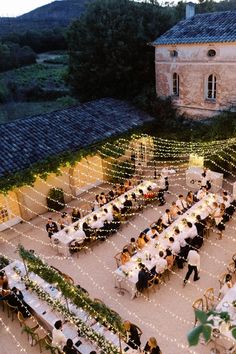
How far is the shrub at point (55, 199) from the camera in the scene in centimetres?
1797

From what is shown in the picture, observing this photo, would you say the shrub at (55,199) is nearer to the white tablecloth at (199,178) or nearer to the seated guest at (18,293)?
the seated guest at (18,293)

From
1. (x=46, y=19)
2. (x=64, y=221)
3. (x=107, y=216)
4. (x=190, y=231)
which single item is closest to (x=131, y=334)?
(x=190, y=231)

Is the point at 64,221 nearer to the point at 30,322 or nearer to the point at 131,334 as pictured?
the point at 30,322

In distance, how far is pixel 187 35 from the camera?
2044 cm

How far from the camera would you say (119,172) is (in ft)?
67.4

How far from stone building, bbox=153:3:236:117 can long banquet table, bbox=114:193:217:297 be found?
7280 millimetres

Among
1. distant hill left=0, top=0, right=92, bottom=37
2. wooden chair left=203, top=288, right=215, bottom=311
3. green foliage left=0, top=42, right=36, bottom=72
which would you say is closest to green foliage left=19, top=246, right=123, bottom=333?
wooden chair left=203, top=288, right=215, bottom=311

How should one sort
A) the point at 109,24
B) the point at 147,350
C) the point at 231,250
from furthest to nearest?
the point at 109,24
the point at 231,250
the point at 147,350

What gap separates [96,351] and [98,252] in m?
5.68

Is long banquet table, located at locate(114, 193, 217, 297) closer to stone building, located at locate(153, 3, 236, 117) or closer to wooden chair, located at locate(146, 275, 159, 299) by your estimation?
wooden chair, located at locate(146, 275, 159, 299)

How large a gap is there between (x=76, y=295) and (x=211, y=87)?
1475cm

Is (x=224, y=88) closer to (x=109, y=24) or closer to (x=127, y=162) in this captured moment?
(x=127, y=162)

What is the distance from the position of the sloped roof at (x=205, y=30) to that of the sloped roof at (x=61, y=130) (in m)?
4.99

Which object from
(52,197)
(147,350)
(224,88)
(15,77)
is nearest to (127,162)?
(52,197)
